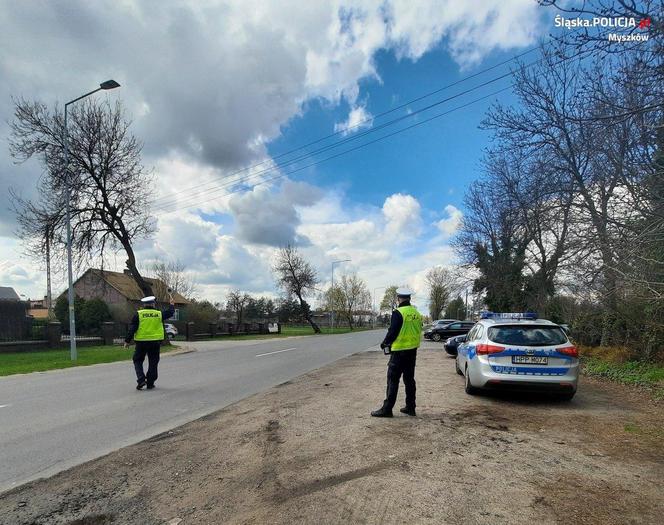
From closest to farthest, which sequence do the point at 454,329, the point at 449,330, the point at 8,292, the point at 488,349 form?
1. the point at 488,349
2. the point at 454,329
3. the point at 449,330
4. the point at 8,292

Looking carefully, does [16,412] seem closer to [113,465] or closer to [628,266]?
[113,465]

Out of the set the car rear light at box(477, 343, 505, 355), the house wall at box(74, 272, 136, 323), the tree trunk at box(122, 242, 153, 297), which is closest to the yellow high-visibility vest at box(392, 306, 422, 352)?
the car rear light at box(477, 343, 505, 355)

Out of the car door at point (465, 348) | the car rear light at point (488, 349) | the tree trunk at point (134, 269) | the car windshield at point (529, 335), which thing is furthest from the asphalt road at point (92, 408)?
the tree trunk at point (134, 269)

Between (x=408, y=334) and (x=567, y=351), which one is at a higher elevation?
Answer: (x=408, y=334)

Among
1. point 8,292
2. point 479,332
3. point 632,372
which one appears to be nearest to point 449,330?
point 632,372

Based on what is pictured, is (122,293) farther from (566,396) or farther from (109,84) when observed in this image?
(566,396)

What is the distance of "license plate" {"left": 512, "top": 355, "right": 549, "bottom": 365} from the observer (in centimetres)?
698

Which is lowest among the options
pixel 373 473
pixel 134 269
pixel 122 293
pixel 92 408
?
pixel 373 473

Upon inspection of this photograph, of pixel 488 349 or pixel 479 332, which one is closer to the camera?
pixel 488 349

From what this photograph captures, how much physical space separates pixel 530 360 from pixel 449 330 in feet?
76.7

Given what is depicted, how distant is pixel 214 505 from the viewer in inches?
137

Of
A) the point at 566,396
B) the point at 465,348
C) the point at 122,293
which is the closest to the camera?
the point at 566,396

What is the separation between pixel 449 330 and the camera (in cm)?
2969

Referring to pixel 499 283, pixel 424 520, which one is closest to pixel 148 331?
pixel 424 520
